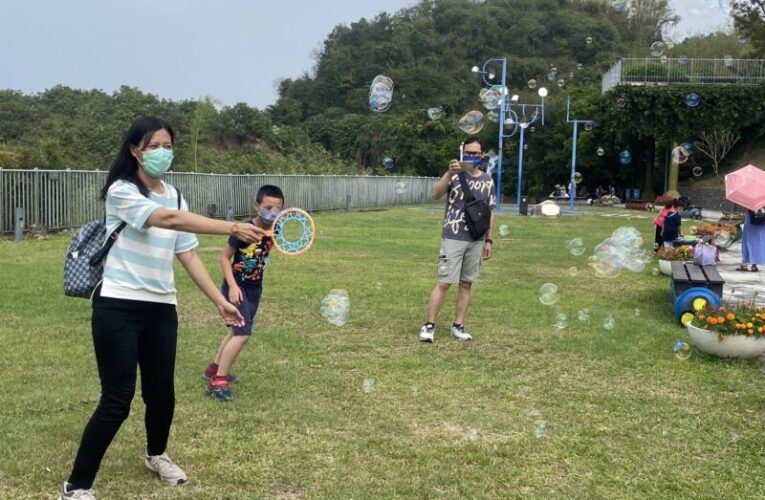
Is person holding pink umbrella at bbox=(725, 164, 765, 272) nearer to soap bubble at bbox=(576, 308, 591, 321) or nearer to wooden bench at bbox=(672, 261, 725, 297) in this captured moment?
wooden bench at bbox=(672, 261, 725, 297)

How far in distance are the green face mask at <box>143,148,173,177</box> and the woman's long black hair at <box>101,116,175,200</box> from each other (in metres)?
0.06

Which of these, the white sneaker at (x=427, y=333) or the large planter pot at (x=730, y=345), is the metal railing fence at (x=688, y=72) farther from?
the white sneaker at (x=427, y=333)

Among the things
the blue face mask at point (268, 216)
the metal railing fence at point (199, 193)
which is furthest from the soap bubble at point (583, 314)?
the metal railing fence at point (199, 193)

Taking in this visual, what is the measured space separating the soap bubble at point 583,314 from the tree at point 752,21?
31.8 metres

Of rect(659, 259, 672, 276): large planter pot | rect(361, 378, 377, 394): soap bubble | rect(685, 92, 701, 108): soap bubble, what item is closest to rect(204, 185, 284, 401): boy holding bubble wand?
rect(361, 378, 377, 394): soap bubble

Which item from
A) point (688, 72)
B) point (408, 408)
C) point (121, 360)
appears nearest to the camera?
point (121, 360)

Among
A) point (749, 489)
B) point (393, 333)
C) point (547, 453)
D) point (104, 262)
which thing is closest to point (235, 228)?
point (104, 262)

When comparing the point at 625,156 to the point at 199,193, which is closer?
the point at 199,193

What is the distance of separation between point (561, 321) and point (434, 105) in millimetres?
57872

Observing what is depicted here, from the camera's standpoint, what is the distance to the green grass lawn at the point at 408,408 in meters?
3.52

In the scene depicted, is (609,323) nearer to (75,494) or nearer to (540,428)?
(540,428)

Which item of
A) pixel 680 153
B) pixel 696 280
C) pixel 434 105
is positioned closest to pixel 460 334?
pixel 696 280

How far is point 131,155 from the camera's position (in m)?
3.13

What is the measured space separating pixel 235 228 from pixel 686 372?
3919mm
